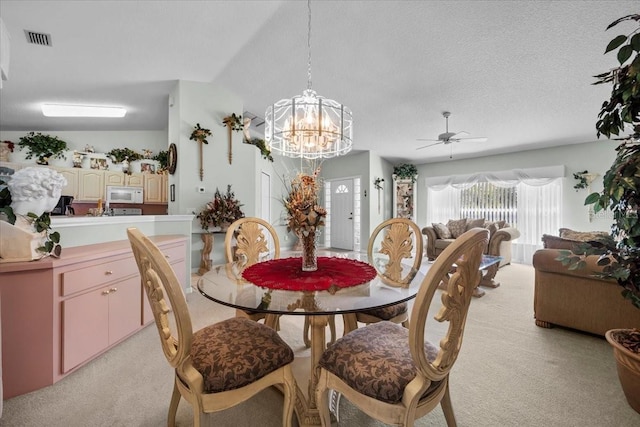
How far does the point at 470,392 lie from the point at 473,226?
441cm

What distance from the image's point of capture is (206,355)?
3.59ft

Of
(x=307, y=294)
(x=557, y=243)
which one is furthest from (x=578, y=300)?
(x=307, y=294)

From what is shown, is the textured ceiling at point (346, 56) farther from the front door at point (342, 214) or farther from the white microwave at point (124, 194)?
the front door at point (342, 214)

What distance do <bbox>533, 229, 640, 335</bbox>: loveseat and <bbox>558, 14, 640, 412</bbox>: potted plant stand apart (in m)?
0.73

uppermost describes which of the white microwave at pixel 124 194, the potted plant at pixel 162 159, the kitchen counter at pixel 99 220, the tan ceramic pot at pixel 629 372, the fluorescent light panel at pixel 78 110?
the fluorescent light panel at pixel 78 110

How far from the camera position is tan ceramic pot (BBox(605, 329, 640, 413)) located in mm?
1378

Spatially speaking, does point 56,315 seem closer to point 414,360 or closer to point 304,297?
point 304,297

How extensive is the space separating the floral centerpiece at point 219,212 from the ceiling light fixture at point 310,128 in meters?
1.88

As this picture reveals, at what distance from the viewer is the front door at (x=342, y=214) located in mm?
7168

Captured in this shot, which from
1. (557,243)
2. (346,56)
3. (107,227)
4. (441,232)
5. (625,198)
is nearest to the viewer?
(625,198)

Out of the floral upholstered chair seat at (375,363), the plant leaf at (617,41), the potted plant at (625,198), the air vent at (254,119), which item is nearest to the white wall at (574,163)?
the potted plant at (625,198)

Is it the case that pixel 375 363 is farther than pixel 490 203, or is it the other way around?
pixel 490 203

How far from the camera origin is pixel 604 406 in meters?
1.48

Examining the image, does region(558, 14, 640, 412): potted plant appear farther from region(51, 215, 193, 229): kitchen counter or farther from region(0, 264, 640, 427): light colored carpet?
region(51, 215, 193, 229): kitchen counter
